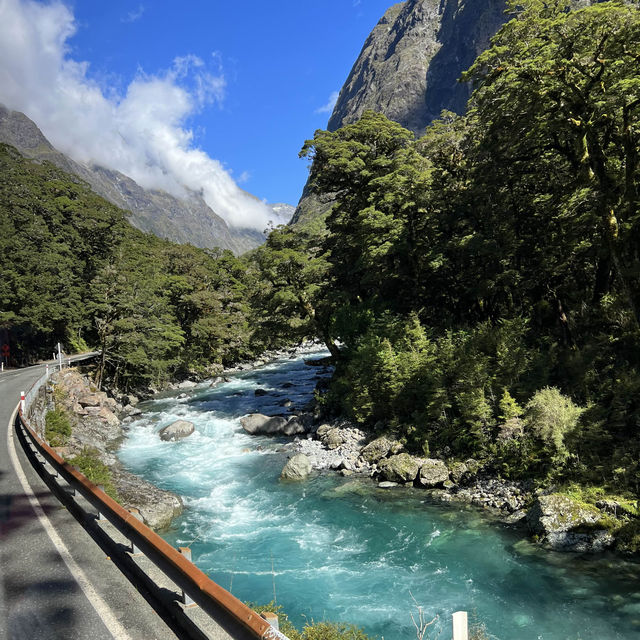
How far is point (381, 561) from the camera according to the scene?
1001 centimetres

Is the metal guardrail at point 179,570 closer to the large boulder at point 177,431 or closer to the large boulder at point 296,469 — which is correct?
the large boulder at point 296,469

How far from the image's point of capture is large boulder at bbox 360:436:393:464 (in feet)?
51.7

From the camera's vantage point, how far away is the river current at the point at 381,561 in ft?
25.8

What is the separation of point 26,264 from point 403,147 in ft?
102

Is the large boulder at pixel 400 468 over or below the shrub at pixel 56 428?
below

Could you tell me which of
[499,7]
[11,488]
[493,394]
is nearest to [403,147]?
[493,394]

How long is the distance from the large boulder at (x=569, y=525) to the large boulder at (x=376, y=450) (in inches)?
238

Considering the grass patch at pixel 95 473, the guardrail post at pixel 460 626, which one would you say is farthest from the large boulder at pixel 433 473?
the guardrail post at pixel 460 626

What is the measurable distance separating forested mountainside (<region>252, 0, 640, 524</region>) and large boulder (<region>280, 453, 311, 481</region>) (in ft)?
12.5

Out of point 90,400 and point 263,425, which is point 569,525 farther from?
point 90,400

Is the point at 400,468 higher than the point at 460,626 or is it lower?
lower

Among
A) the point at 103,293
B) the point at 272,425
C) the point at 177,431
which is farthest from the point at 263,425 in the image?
the point at 103,293

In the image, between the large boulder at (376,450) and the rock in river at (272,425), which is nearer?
the large boulder at (376,450)

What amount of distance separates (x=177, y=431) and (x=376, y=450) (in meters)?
10.9
